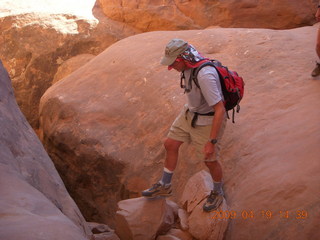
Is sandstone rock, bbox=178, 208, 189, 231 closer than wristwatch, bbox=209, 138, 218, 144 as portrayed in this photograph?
No

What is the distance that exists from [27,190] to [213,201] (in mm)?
1756

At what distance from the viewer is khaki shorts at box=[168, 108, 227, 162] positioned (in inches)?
154

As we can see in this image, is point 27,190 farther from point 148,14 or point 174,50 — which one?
point 148,14

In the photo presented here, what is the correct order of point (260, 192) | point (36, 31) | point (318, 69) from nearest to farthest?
point (260, 192) < point (318, 69) < point (36, 31)

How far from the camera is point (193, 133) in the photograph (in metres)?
4.03

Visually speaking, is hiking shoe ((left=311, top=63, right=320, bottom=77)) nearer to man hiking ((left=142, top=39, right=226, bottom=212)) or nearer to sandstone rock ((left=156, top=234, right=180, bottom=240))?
man hiking ((left=142, top=39, right=226, bottom=212))

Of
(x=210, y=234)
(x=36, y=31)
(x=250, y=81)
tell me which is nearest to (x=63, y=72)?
(x=36, y=31)

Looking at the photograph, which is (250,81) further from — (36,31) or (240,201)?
(36,31)

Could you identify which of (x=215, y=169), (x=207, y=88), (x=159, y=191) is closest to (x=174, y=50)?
(x=207, y=88)

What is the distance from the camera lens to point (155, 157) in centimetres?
559

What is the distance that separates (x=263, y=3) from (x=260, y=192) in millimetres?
7768

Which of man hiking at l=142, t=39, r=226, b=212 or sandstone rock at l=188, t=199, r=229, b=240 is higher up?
man hiking at l=142, t=39, r=226, b=212

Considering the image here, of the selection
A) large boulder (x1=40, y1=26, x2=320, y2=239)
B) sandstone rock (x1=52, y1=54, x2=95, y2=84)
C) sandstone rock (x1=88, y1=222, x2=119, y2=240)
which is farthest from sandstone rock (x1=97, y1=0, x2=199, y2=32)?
sandstone rock (x1=88, y1=222, x2=119, y2=240)

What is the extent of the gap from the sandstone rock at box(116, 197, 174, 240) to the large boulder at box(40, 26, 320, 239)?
2.11 feet
